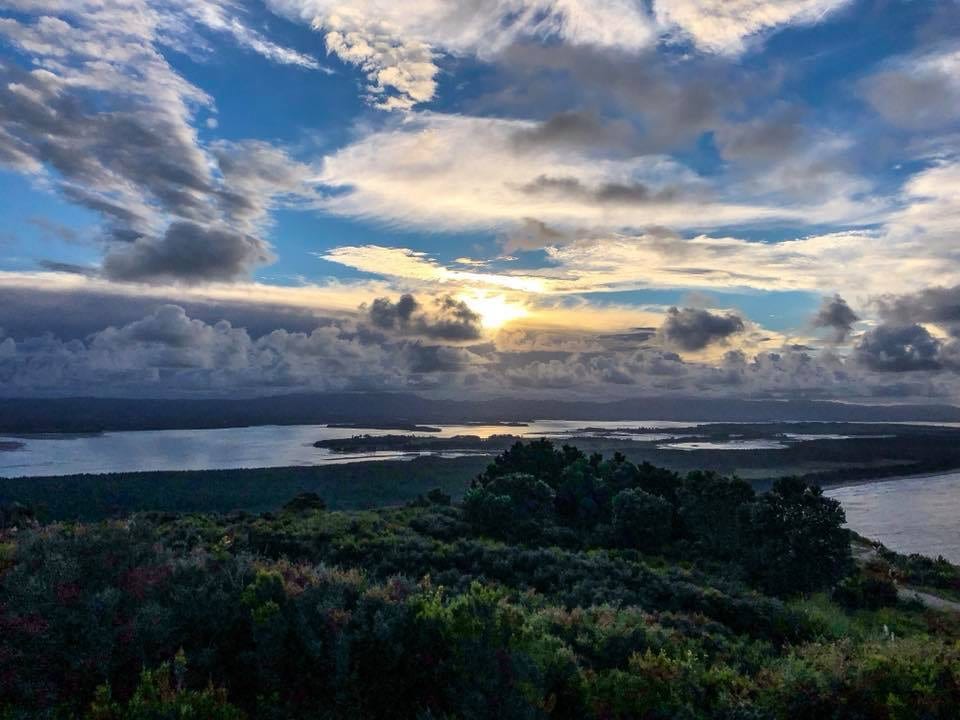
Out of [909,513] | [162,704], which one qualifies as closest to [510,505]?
[162,704]

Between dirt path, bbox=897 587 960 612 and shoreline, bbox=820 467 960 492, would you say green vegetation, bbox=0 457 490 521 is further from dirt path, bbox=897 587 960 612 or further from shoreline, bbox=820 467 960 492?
shoreline, bbox=820 467 960 492

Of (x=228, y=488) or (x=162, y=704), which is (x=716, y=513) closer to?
(x=162, y=704)

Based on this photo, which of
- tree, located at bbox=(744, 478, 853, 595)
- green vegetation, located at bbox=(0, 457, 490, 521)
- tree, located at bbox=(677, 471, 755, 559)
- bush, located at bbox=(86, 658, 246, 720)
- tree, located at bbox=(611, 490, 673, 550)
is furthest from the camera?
green vegetation, located at bbox=(0, 457, 490, 521)

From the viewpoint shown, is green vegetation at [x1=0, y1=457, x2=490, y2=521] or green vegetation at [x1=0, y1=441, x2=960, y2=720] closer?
green vegetation at [x1=0, y1=441, x2=960, y2=720]

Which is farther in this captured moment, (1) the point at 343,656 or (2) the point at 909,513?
(2) the point at 909,513

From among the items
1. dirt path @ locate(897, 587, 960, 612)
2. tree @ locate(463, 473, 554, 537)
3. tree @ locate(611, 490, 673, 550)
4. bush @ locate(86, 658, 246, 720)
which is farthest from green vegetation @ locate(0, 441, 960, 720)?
tree @ locate(611, 490, 673, 550)

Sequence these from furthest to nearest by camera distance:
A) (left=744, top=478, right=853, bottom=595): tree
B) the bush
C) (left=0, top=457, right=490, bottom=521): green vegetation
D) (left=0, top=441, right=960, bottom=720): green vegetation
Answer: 1. (left=0, top=457, right=490, bottom=521): green vegetation
2. (left=744, top=478, right=853, bottom=595): tree
3. (left=0, top=441, right=960, bottom=720): green vegetation
4. the bush

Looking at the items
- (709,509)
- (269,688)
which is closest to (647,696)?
(269,688)

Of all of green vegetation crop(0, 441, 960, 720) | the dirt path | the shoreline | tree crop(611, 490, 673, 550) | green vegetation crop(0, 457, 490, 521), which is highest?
green vegetation crop(0, 441, 960, 720)
